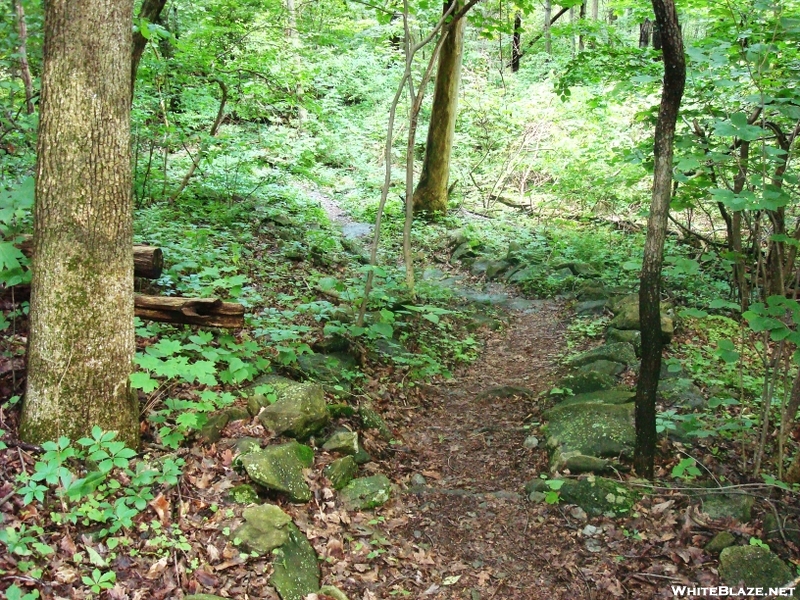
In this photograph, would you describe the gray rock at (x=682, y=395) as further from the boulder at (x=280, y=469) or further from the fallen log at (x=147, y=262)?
the fallen log at (x=147, y=262)

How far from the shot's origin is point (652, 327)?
390cm


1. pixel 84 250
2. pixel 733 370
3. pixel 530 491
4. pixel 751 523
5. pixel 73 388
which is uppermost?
pixel 84 250

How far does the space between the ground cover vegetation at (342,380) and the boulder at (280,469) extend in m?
0.02

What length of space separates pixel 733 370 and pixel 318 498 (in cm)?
436

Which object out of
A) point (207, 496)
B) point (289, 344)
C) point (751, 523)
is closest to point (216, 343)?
point (289, 344)

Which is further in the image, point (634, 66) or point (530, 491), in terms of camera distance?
point (634, 66)

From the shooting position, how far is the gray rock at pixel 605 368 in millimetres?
6102

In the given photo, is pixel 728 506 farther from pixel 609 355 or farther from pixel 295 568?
pixel 295 568

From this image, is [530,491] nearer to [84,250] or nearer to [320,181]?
[84,250]

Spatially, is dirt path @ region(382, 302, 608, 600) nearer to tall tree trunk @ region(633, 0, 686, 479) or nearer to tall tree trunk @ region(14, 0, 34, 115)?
tall tree trunk @ region(633, 0, 686, 479)

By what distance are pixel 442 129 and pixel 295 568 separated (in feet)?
33.9

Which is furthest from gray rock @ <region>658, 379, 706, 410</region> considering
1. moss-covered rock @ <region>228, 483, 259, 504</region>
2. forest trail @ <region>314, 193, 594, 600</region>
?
moss-covered rock @ <region>228, 483, 259, 504</region>

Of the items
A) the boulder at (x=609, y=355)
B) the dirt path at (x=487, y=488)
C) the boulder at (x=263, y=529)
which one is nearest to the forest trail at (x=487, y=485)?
the dirt path at (x=487, y=488)

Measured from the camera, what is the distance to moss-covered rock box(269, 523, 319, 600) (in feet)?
10.1
